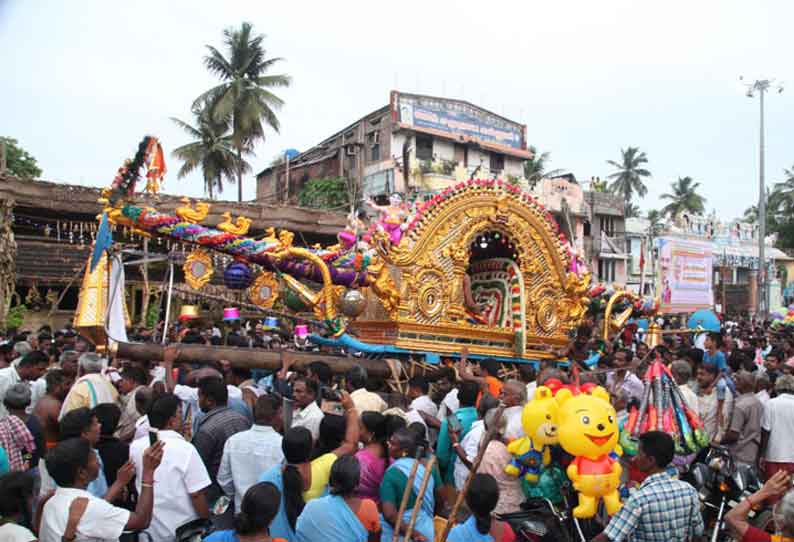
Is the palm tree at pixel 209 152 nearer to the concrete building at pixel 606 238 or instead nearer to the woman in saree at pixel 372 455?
the concrete building at pixel 606 238

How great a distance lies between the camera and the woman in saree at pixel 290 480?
3.99 meters

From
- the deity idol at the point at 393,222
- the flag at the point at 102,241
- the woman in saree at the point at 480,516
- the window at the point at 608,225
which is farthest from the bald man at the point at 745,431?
the window at the point at 608,225

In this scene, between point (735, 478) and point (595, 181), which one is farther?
point (595, 181)

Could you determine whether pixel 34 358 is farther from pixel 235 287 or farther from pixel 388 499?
pixel 388 499

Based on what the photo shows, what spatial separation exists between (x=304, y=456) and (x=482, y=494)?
105cm

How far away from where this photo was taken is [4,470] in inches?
161

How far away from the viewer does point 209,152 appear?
92.5ft

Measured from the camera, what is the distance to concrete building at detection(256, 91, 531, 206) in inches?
1171

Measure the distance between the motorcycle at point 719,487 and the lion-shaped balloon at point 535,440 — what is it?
3.38 ft

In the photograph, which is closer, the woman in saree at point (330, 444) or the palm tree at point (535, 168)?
the woman in saree at point (330, 444)

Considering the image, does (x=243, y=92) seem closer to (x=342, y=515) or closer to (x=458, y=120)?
(x=458, y=120)

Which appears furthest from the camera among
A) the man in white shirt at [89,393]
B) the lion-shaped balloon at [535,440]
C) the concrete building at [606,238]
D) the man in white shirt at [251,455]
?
the concrete building at [606,238]

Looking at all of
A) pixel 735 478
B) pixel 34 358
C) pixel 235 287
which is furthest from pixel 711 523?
pixel 235 287

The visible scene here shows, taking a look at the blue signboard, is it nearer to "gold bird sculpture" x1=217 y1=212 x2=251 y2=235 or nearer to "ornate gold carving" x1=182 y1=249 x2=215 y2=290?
"gold bird sculpture" x1=217 y1=212 x2=251 y2=235
